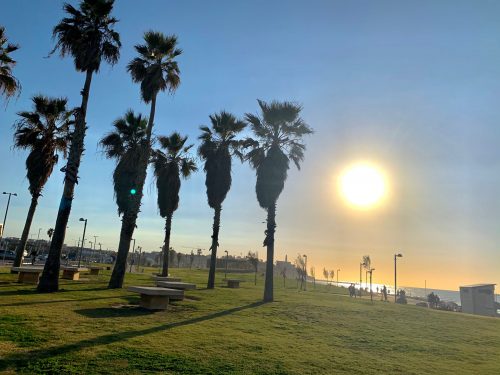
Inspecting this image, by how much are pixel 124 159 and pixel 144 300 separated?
1645cm

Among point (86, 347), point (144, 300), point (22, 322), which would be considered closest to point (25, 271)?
point (144, 300)

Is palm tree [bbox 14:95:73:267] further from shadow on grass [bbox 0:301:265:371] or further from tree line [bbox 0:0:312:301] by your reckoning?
shadow on grass [bbox 0:301:265:371]

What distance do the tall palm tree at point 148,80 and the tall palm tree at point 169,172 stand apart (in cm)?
983

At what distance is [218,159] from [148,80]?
8345 mm

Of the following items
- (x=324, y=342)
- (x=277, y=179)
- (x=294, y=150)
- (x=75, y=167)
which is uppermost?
(x=294, y=150)

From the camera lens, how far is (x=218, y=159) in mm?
29359

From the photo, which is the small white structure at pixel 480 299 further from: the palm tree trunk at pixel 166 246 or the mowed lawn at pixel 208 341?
the palm tree trunk at pixel 166 246

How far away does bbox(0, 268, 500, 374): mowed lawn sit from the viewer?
7590 millimetres

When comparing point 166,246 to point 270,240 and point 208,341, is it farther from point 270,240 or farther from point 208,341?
point 208,341

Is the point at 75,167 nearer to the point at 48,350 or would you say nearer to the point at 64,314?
the point at 64,314

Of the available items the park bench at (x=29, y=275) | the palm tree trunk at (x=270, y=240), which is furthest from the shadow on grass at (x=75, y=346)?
the palm tree trunk at (x=270, y=240)

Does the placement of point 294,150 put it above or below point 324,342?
above

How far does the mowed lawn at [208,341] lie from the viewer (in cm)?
759

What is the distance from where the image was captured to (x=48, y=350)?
300 inches
